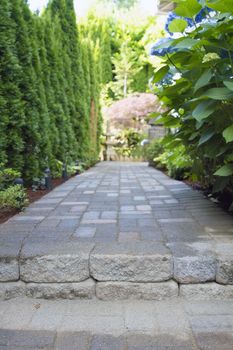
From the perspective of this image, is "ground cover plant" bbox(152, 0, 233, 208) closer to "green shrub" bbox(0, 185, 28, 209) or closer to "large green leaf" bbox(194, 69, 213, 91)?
"large green leaf" bbox(194, 69, 213, 91)

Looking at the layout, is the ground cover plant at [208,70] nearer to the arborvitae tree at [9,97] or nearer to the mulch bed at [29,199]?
the mulch bed at [29,199]

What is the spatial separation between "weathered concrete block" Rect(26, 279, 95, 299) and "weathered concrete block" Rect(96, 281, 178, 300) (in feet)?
0.13

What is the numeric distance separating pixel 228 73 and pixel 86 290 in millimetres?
1360

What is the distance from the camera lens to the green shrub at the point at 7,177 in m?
2.90

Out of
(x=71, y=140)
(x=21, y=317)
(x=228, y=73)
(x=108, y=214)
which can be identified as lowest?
(x=21, y=317)

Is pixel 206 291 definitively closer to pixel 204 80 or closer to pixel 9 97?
pixel 204 80

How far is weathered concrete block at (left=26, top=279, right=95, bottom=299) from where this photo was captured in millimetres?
1535

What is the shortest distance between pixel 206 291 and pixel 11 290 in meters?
0.87

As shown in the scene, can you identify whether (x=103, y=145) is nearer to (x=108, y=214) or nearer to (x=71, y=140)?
(x=71, y=140)

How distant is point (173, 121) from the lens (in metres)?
2.62

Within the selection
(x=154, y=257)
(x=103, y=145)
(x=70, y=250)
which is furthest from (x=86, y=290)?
(x=103, y=145)

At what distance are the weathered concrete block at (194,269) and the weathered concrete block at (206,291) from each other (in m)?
0.03

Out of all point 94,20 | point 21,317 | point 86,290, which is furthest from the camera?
point 94,20

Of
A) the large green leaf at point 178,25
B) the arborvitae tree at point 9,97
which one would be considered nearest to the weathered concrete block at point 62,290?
the large green leaf at point 178,25
